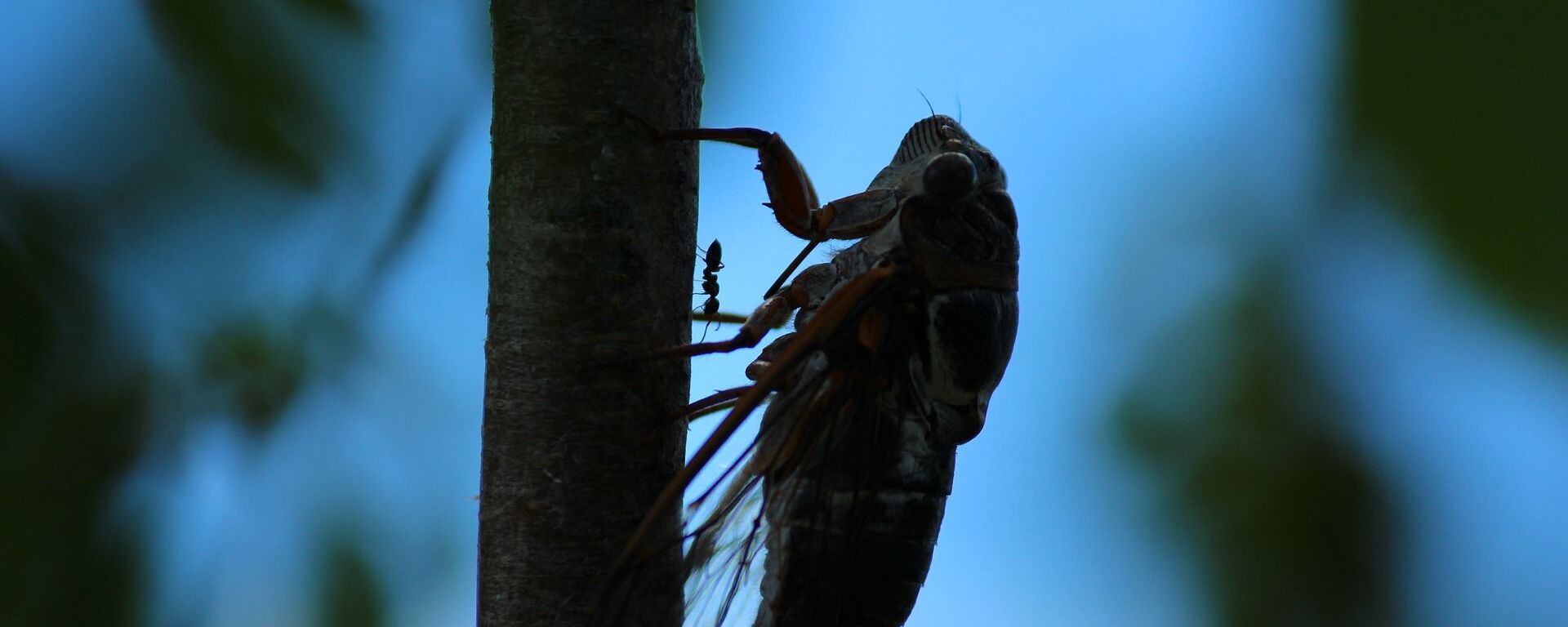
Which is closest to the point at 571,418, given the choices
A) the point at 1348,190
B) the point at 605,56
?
the point at 605,56

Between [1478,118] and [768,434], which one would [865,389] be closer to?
[768,434]

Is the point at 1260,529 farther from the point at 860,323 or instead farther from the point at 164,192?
the point at 164,192

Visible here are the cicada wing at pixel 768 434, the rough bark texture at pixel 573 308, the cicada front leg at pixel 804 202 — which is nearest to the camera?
the rough bark texture at pixel 573 308

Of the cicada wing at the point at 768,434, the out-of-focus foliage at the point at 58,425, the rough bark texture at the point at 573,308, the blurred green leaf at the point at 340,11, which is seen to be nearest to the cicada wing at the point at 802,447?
the cicada wing at the point at 768,434

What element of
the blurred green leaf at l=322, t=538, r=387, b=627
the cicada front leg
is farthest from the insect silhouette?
the blurred green leaf at l=322, t=538, r=387, b=627

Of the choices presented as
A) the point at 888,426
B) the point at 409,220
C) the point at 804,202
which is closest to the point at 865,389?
the point at 888,426

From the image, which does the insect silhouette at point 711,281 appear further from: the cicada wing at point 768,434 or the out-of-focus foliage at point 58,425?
the out-of-focus foliage at point 58,425

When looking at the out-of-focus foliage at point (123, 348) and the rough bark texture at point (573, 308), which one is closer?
the rough bark texture at point (573, 308)

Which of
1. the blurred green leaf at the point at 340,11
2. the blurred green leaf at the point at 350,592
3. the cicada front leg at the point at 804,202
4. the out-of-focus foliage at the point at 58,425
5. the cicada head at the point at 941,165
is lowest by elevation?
the blurred green leaf at the point at 350,592
